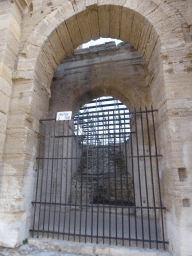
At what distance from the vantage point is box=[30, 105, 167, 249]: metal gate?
322 centimetres

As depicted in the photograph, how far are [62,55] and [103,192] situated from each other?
12.6 ft

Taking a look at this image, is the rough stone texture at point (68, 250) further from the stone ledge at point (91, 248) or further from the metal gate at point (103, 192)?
the metal gate at point (103, 192)

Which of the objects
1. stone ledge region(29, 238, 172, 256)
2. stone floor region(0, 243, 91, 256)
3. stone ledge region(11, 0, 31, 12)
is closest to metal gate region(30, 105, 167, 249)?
stone ledge region(29, 238, 172, 256)

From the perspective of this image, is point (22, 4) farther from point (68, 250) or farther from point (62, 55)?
point (68, 250)

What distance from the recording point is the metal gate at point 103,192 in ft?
10.6

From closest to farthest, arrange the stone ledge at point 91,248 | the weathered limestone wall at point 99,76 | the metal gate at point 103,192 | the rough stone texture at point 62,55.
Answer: the stone ledge at point 91,248
the rough stone texture at point 62,55
the metal gate at point 103,192
the weathered limestone wall at point 99,76

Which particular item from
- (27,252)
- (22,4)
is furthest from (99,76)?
(27,252)

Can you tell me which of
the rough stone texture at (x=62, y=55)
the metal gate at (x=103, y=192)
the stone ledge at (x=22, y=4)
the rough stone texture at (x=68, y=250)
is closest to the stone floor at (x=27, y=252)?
the rough stone texture at (x=68, y=250)

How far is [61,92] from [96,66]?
191 cm

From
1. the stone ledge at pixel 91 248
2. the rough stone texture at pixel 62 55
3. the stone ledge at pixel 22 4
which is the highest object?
the stone ledge at pixel 22 4

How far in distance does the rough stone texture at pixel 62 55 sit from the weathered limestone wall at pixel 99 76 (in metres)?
2.49

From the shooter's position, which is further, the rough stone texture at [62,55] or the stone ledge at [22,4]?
the stone ledge at [22,4]

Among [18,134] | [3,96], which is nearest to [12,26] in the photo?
[3,96]

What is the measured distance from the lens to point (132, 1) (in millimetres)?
4062
